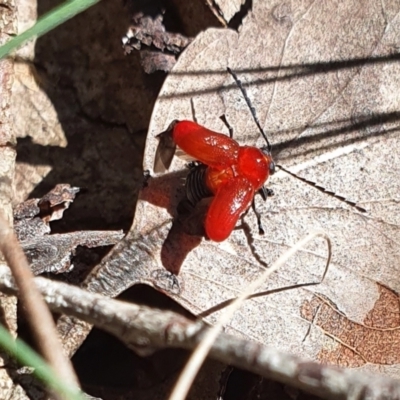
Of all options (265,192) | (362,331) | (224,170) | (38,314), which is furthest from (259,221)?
(38,314)

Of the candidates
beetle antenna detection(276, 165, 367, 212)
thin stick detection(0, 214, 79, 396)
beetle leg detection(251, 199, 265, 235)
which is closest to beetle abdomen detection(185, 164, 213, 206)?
beetle leg detection(251, 199, 265, 235)

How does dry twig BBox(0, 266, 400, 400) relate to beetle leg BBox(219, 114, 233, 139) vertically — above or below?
below

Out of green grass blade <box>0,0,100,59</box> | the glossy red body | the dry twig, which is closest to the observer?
the dry twig

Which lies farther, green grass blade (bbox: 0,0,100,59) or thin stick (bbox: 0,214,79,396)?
green grass blade (bbox: 0,0,100,59)

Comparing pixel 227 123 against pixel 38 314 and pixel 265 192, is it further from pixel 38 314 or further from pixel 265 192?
pixel 38 314

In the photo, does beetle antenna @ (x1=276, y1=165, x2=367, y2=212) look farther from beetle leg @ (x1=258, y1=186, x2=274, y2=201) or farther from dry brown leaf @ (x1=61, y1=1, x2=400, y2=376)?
beetle leg @ (x1=258, y1=186, x2=274, y2=201)

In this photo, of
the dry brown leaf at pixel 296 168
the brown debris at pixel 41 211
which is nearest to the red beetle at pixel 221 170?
the dry brown leaf at pixel 296 168

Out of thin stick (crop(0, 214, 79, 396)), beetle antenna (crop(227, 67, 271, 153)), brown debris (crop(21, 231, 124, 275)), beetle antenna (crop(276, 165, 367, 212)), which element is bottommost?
thin stick (crop(0, 214, 79, 396))

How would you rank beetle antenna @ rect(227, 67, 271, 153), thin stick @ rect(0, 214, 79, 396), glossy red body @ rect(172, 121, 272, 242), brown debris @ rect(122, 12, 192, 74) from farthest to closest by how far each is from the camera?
brown debris @ rect(122, 12, 192, 74)
beetle antenna @ rect(227, 67, 271, 153)
glossy red body @ rect(172, 121, 272, 242)
thin stick @ rect(0, 214, 79, 396)
